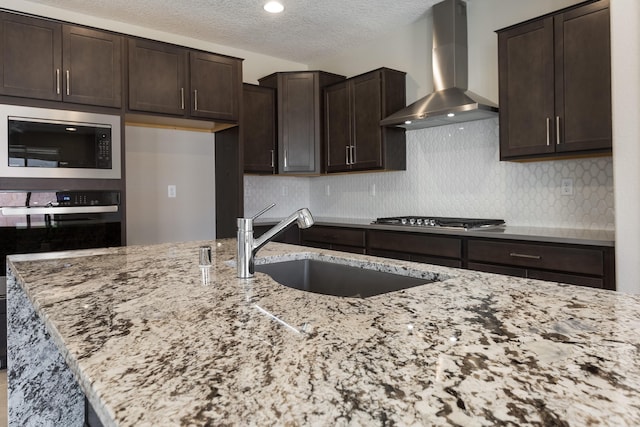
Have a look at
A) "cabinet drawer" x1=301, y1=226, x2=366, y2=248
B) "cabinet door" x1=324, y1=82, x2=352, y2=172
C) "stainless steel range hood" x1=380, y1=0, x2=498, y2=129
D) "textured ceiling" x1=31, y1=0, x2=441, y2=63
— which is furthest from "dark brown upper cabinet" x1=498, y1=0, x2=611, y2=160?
"cabinet door" x1=324, y1=82, x2=352, y2=172

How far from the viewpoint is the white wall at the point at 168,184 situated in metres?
3.82

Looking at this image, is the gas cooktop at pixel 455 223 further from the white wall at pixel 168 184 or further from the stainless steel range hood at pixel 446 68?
the white wall at pixel 168 184

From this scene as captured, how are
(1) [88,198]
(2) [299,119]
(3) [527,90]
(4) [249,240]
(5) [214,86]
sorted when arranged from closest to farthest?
(4) [249,240]
(3) [527,90]
(1) [88,198]
(5) [214,86]
(2) [299,119]

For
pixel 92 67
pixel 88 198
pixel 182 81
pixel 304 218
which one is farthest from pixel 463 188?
pixel 92 67

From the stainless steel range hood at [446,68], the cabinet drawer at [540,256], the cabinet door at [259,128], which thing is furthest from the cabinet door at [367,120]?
the cabinet drawer at [540,256]

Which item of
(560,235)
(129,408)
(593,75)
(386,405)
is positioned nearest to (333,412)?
(386,405)

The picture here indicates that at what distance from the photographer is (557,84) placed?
2.62 metres

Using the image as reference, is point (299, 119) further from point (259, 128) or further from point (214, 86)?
point (214, 86)

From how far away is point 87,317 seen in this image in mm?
856

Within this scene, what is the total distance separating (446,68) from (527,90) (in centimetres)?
84

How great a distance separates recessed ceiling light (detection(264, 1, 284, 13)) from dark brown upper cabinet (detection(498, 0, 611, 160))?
5.61ft

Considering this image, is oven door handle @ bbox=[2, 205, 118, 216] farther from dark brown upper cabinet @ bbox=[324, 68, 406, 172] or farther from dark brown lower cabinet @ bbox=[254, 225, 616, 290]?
dark brown upper cabinet @ bbox=[324, 68, 406, 172]

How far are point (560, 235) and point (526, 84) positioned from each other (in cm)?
103

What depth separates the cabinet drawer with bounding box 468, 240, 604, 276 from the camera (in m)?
2.27
